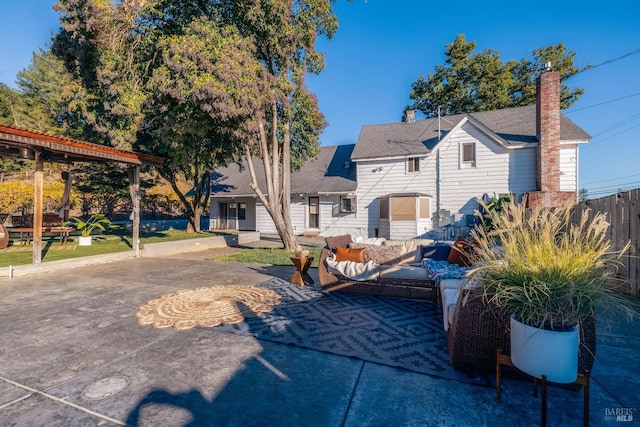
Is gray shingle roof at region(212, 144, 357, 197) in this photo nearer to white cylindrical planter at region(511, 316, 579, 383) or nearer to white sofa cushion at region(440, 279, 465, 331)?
white sofa cushion at region(440, 279, 465, 331)

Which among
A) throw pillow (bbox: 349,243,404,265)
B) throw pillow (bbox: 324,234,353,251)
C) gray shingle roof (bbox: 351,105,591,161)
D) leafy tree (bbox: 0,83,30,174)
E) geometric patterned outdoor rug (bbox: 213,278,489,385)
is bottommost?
geometric patterned outdoor rug (bbox: 213,278,489,385)

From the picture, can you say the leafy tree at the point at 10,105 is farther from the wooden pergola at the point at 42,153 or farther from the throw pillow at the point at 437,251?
the throw pillow at the point at 437,251

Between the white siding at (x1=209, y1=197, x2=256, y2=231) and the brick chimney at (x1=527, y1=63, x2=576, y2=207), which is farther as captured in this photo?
the white siding at (x1=209, y1=197, x2=256, y2=231)

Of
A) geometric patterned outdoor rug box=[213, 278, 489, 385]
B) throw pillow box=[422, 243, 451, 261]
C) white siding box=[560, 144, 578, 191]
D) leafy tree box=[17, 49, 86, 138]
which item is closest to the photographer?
geometric patterned outdoor rug box=[213, 278, 489, 385]

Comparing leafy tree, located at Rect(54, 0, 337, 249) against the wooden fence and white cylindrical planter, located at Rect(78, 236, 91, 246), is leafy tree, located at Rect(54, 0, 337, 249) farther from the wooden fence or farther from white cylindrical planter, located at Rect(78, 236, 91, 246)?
the wooden fence

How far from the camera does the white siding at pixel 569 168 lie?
45.0ft

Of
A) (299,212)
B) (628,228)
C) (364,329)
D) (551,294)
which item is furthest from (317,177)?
(551,294)

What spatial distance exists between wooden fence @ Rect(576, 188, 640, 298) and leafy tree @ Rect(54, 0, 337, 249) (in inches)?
360

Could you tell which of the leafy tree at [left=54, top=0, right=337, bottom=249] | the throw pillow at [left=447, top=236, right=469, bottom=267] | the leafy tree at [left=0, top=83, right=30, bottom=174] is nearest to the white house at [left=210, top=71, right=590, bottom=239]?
the leafy tree at [left=54, top=0, right=337, bottom=249]

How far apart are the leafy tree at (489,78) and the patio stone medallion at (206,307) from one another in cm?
2697

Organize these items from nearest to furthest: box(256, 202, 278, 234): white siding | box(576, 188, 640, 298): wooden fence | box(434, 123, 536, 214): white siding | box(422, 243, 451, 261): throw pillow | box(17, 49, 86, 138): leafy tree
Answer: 1. box(576, 188, 640, 298): wooden fence
2. box(422, 243, 451, 261): throw pillow
3. box(434, 123, 536, 214): white siding
4. box(256, 202, 278, 234): white siding
5. box(17, 49, 86, 138): leafy tree

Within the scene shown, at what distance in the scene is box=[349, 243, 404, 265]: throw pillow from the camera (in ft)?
20.3

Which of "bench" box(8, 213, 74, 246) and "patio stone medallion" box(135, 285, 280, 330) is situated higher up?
"bench" box(8, 213, 74, 246)

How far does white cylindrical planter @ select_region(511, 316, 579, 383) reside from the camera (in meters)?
2.03
